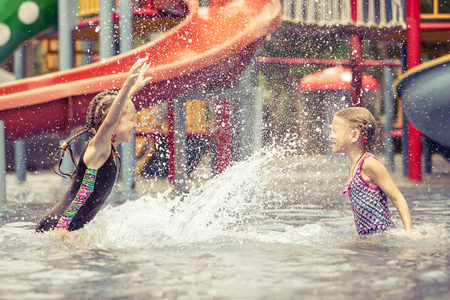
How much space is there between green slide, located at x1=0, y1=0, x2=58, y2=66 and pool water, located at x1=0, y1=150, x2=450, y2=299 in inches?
134

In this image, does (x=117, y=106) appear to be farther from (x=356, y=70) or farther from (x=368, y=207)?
(x=356, y=70)

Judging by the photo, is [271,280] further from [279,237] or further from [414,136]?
[414,136]

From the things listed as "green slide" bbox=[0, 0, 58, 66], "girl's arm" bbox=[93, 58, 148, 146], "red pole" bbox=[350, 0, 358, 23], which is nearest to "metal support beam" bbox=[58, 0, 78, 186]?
"green slide" bbox=[0, 0, 58, 66]

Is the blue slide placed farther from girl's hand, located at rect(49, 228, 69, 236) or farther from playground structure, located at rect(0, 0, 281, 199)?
girl's hand, located at rect(49, 228, 69, 236)

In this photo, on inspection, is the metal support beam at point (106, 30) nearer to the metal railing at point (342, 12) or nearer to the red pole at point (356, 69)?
the metal railing at point (342, 12)

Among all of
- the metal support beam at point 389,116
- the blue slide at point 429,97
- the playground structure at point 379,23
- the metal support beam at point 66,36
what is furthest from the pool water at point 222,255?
the metal support beam at point 389,116

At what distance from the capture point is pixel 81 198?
3.99 m

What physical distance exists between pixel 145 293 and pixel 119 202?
12.0 ft

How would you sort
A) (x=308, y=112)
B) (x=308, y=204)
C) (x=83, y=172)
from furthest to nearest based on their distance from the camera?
(x=308, y=112) → (x=308, y=204) → (x=83, y=172)

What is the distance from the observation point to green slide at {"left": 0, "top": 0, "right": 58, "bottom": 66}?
8.59 metres

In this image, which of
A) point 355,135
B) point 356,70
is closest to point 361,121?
point 355,135

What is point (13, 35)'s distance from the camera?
8.70 m

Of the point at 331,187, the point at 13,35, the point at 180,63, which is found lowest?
the point at 331,187

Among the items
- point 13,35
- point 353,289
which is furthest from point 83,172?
point 13,35
